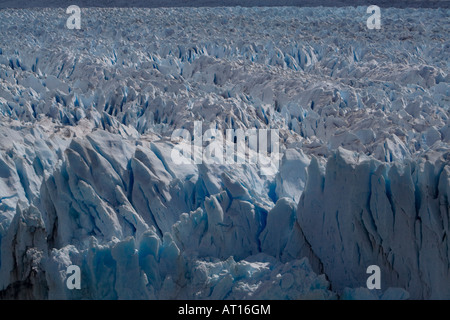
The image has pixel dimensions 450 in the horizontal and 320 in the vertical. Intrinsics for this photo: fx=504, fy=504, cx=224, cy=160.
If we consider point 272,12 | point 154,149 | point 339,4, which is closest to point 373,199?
point 154,149

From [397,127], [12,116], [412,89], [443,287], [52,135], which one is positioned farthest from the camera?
[412,89]

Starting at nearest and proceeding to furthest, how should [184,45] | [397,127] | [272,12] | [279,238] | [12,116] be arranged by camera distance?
[279,238] → [397,127] → [12,116] → [184,45] → [272,12]

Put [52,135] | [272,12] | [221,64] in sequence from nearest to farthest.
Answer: [52,135]
[221,64]
[272,12]

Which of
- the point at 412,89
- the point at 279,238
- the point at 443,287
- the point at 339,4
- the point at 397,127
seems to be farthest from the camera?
the point at 339,4

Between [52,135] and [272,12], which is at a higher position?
[272,12]

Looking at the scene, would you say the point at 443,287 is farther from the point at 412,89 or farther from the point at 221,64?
the point at 221,64

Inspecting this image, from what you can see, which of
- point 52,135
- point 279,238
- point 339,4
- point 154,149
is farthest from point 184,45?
point 339,4

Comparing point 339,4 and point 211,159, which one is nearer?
point 211,159
